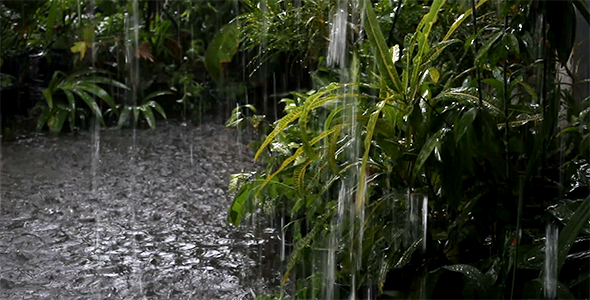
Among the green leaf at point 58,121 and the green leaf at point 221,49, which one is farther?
the green leaf at point 58,121

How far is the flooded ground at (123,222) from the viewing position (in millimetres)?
2852

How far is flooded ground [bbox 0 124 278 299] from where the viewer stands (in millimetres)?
2852

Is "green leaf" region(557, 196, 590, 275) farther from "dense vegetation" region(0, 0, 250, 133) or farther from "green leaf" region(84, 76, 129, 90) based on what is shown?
"green leaf" region(84, 76, 129, 90)

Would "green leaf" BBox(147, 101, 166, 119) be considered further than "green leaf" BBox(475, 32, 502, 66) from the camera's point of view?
Yes

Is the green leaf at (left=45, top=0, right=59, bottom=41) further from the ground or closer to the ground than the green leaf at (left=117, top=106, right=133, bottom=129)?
further from the ground

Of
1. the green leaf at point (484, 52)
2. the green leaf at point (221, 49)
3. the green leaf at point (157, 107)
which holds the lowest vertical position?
the green leaf at point (157, 107)

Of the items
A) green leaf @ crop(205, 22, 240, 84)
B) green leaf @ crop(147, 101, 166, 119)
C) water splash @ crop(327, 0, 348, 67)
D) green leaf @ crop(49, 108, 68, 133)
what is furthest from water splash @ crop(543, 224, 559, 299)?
green leaf @ crop(147, 101, 166, 119)

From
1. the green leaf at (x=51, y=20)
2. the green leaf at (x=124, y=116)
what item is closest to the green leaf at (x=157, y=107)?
the green leaf at (x=124, y=116)

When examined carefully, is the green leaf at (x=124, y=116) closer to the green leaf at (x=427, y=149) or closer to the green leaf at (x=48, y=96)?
the green leaf at (x=48, y=96)

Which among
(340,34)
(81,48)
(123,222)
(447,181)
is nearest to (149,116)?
(81,48)

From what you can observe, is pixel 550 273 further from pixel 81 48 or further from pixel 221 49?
pixel 81 48

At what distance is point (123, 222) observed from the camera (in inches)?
147

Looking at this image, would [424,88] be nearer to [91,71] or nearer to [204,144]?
[204,144]

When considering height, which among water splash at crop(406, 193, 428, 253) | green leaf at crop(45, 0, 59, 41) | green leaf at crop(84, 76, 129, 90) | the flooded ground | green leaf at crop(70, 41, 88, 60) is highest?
green leaf at crop(45, 0, 59, 41)
